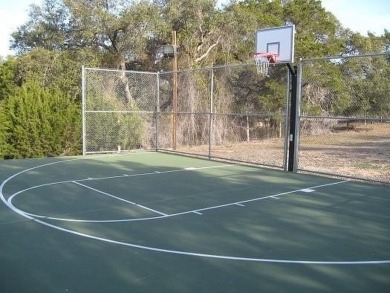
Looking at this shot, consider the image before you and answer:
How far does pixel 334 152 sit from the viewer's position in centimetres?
1568

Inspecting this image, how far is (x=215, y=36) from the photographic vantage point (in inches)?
818

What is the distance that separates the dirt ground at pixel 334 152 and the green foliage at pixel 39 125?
159 inches

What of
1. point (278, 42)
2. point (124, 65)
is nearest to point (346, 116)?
point (278, 42)

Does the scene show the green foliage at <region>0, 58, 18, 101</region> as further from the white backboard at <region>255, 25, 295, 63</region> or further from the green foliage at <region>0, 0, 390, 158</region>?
the white backboard at <region>255, 25, 295, 63</region>

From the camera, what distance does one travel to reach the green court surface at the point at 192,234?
3984 millimetres

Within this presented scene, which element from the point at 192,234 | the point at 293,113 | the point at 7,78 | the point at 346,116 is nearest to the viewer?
the point at 192,234

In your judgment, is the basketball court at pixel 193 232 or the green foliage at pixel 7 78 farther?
the green foliage at pixel 7 78

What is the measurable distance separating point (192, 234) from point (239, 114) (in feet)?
21.6

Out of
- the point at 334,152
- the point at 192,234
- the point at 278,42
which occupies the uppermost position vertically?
the point at 278,42

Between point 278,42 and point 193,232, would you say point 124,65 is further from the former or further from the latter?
point 193,232

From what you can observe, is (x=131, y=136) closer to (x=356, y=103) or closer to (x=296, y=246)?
(x=356, y=103)

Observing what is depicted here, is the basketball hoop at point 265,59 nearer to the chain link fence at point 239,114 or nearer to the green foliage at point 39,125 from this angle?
the chain link fence at point 239,114

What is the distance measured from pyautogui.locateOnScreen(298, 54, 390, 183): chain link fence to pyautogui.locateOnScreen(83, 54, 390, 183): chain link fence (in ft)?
0.12

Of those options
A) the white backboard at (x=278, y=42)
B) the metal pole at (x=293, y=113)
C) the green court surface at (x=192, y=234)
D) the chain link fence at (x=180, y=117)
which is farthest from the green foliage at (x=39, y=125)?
the metal pole at (x=293, y=113)
